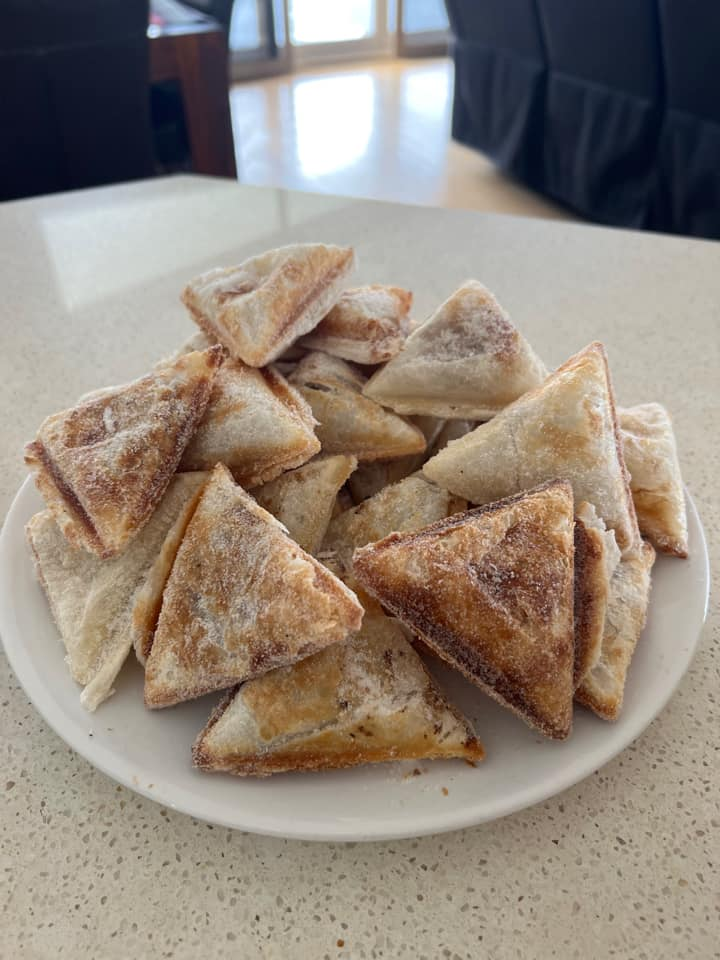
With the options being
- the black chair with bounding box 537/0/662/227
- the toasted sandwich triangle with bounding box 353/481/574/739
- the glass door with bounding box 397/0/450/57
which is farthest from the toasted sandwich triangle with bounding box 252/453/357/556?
the glass door with bounding box 397/0/450/57

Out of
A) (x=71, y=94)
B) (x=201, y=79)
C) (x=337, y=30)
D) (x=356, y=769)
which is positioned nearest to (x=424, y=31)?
(x=337, y=30)

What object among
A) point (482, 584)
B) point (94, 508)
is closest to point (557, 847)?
point (482, 584)

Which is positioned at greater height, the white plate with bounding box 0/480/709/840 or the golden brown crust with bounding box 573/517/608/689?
the golden brown crust with bounding box 573/517/608/689

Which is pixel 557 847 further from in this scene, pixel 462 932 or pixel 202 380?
pixel 202 380

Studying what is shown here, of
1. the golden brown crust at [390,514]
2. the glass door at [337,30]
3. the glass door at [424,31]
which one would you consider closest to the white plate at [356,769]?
the golden brown crust at [390,514]

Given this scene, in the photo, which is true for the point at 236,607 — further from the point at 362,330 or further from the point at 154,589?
the point at 362,330

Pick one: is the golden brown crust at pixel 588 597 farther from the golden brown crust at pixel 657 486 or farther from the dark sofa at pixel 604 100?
the dark sofa at pixel 604 100

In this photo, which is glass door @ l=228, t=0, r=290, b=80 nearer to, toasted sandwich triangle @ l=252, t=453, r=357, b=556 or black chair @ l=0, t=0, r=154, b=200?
black chair @ l=0, t=0, r=154, b=200
